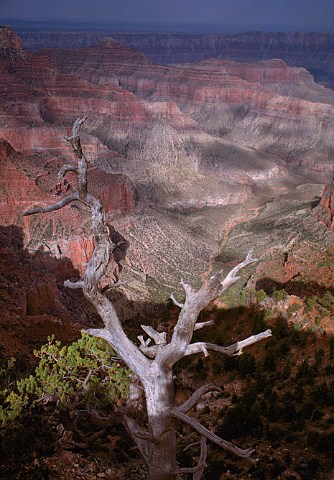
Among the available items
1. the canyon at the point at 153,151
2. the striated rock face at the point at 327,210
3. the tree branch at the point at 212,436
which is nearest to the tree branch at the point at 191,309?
the tree branch at the point at 212,436

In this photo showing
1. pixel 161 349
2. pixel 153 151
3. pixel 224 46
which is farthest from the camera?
pixel 224 46

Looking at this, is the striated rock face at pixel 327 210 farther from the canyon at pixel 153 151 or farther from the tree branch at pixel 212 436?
the tree branch at pixel 212 436

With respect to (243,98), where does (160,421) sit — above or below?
above

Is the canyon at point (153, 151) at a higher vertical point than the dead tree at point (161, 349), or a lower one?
lower

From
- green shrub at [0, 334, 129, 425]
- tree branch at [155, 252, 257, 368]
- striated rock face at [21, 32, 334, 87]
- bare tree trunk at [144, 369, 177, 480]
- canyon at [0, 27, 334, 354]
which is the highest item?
striated rock face at [21, 32, 334, 87]

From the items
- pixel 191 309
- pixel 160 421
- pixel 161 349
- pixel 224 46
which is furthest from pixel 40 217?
pixel 224 46

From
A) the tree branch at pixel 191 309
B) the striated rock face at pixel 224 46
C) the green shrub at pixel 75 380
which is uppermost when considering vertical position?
the striated rock face at pixel 224 46

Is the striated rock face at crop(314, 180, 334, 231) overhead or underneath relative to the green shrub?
underneath

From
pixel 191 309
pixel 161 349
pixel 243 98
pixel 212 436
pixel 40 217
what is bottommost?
pixel 40 217

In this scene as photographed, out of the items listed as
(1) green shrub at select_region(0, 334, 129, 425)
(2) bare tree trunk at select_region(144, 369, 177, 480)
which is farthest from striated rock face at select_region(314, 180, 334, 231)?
(2) bare tree trunk at select_region(144, 369, 177, 480)

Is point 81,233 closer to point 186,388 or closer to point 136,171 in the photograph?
point 186,388

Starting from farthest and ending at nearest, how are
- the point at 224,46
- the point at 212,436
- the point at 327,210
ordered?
the point at 224,46 < the point at 327,210 < the point at 212,436

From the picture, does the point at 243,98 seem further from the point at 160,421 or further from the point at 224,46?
the point at 160,421

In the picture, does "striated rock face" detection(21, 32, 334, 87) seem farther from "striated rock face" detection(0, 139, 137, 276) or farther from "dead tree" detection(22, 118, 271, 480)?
"dead tree" detection(22, 118, 271, 480)
